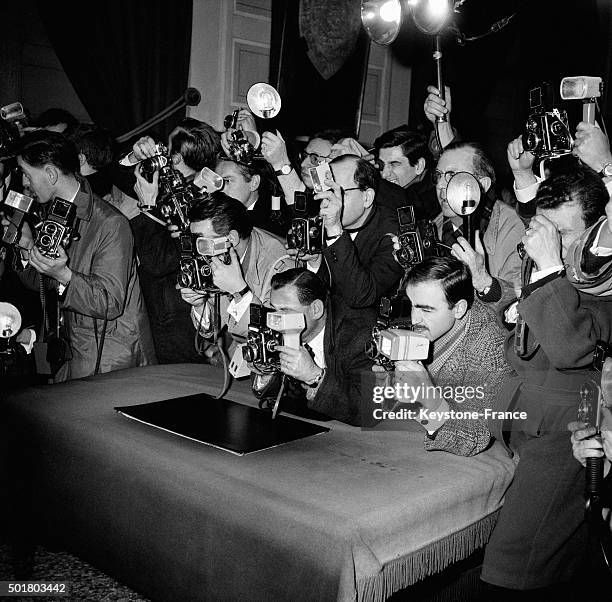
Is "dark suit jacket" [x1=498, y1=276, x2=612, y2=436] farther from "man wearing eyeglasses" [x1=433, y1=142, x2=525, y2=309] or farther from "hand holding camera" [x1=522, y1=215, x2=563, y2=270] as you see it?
"man wearing eyeglasses" [x1=433, y1=142, x2=525, y2=309]

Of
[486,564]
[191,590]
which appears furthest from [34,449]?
[486,564]

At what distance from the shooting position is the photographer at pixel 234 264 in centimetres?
231

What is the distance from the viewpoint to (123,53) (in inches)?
165

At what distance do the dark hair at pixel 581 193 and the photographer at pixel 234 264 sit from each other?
38.6 inches

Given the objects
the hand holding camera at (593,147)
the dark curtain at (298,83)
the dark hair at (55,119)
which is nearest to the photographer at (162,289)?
the dark hair at (55,119)

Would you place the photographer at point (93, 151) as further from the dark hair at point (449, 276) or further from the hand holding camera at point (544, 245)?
the hand holding camera at point (544, 245)

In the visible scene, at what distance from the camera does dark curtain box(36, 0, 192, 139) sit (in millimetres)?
4016

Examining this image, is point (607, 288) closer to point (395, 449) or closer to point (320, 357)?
point (395, 449)

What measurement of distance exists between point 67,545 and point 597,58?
20.0 ft

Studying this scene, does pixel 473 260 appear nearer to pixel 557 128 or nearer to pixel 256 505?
pixel 557 128

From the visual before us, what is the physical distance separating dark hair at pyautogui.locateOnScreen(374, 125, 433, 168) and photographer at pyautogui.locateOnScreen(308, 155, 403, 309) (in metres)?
0.58

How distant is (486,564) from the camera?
1.52m

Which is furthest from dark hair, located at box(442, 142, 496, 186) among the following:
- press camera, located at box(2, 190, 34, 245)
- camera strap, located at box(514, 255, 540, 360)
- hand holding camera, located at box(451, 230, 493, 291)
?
press camera, located at box(2, 190, 34, 245)

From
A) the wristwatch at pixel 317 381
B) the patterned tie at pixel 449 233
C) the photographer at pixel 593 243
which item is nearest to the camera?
the photographer at pixel 593 243
